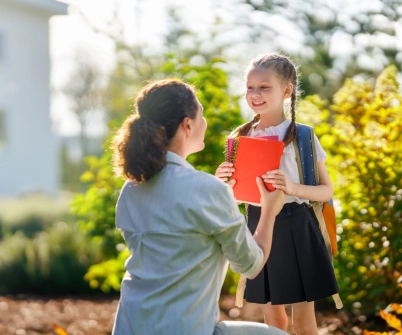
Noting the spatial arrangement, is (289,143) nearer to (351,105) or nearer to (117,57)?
(351,105)

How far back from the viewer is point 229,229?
2.21 meters

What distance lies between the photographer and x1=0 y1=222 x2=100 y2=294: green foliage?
7359mm

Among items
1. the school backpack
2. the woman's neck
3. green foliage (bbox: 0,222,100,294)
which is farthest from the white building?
the school backpack

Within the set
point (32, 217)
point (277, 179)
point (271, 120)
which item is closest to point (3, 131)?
point (32, 217)

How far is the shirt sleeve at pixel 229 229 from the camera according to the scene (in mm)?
2191

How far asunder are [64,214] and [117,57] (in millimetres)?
5988

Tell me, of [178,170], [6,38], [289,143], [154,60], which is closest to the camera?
[178,170]

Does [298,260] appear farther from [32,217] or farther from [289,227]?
[32,217]

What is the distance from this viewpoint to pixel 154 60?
15430 mm

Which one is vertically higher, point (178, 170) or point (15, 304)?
point (178, 170)

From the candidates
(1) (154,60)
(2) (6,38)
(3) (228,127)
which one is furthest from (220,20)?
(3) (228,127)

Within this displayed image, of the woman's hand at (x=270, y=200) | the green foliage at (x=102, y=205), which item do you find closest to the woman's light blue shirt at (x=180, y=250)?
the woman's hand at (x=270, y=200)

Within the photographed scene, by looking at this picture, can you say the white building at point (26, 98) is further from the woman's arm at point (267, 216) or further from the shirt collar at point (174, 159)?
the shirt collar at point (174, 159)

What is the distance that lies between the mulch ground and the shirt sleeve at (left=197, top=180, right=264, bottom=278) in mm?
2837
